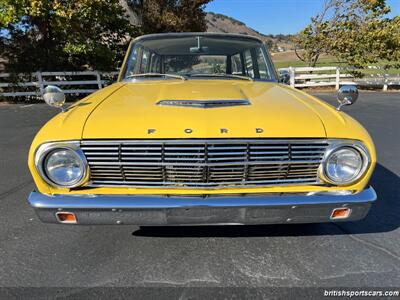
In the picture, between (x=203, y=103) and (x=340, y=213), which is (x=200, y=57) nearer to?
(x=203, y=103)

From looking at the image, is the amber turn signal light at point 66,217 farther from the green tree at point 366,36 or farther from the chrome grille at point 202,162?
the green tree at point 366,36

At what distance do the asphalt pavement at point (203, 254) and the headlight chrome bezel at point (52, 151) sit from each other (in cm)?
71

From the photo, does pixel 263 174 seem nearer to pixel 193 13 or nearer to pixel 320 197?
pixel 320 197

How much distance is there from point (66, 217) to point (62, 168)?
1.06 feet

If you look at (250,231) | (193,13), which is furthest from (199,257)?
(193,13)

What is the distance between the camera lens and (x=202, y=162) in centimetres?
205

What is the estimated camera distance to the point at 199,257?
8.21ft

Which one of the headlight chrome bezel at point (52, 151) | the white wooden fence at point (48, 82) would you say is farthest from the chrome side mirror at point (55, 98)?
the white wooden fence at point (48, 82)

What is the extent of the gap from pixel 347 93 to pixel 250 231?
1.41 m

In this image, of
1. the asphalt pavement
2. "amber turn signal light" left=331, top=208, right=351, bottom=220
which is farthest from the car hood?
the asphalt pavement

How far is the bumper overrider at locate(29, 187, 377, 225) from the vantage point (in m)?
2.05

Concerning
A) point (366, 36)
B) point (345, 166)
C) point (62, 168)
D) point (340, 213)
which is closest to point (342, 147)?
point (345, 166)

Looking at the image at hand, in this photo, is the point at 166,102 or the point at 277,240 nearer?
the point at 166,102

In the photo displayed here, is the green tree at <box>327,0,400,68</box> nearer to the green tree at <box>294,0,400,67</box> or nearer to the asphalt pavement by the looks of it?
the green tree at <box>294,0,400,67</box>
